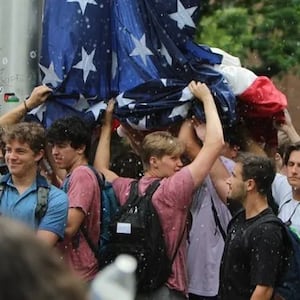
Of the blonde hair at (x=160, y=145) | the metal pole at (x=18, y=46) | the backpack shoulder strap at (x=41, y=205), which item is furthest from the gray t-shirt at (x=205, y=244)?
the metal pole at (x=18, y=46)

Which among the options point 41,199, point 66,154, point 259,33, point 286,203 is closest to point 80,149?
point 66,154

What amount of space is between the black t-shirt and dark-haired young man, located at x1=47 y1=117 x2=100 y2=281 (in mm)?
775

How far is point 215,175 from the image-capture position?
236 inches

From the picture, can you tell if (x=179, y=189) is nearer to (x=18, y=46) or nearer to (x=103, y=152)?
(x=103, y=152)

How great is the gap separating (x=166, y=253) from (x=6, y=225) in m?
4.27

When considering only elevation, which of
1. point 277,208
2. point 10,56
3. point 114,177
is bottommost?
point 277,208

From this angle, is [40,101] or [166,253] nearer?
[166,253]

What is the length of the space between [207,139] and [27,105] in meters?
1.27

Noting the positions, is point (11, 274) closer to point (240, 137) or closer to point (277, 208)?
point (240, 137)

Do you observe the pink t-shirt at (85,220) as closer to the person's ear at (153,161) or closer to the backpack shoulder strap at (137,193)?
the backpack shoulder strap at (137,193)

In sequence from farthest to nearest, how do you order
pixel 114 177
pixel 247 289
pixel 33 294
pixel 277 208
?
pixel 277 208
pixel 114 177
pixel 247 289
pixel 33 294

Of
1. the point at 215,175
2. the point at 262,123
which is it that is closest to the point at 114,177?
the point at 215,175

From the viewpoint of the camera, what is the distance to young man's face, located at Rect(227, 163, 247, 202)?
5.61 meters

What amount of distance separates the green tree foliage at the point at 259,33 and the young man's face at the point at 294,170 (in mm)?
5830
